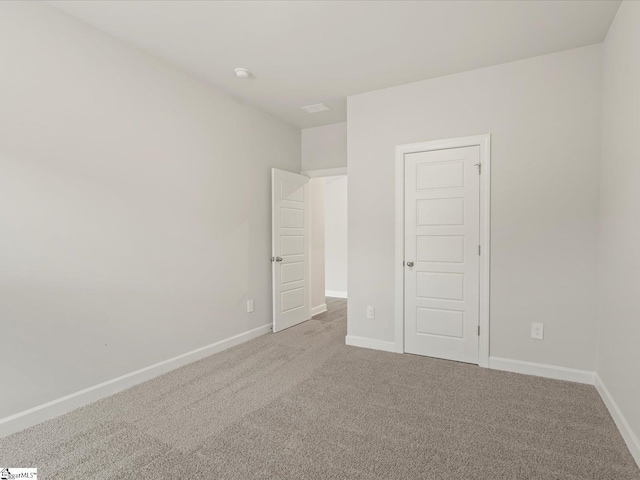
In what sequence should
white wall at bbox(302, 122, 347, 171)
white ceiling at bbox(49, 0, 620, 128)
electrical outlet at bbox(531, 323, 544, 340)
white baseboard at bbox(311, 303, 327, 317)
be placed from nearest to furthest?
white ceiling at bbox(49, 0, 620, 128) → electrical outlet at bbox(531, 323, 544, 340) → white wall at bbox(302, 122, 347, 171) → white baseboard at bbox(311, 303, 327, 317)

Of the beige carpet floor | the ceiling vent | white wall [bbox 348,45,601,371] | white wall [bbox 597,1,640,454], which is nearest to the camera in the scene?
the beige carpet floor

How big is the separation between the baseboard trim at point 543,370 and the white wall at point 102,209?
2.68m

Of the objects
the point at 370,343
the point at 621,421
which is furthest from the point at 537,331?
the point at 370,343

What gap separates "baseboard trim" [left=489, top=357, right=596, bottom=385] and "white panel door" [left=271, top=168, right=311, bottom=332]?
2450 mm

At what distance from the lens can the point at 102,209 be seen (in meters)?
2.54

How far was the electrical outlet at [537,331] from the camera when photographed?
2896 millimetres

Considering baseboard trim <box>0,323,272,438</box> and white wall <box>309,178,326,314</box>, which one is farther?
white wall <box>309,178,326,314</box>

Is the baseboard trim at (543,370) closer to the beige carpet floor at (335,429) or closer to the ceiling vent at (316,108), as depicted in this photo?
the beige carpet floor at (335,429)

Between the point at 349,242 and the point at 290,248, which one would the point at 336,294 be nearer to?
the point at 290,248

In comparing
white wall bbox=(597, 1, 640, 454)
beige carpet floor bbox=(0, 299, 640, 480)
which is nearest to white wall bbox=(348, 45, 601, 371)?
white wall bbox=(597, 1, 640, 454)

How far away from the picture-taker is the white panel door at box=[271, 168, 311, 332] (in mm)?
4297

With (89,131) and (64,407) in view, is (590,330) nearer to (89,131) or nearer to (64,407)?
(64,407)

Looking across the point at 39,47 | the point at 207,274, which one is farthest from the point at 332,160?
the point at 39,47

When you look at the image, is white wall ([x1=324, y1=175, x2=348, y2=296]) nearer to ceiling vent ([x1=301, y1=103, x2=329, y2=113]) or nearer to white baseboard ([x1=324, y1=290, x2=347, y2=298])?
white baseboard ([x1=324, y1=290, x2=347, y2=298])
